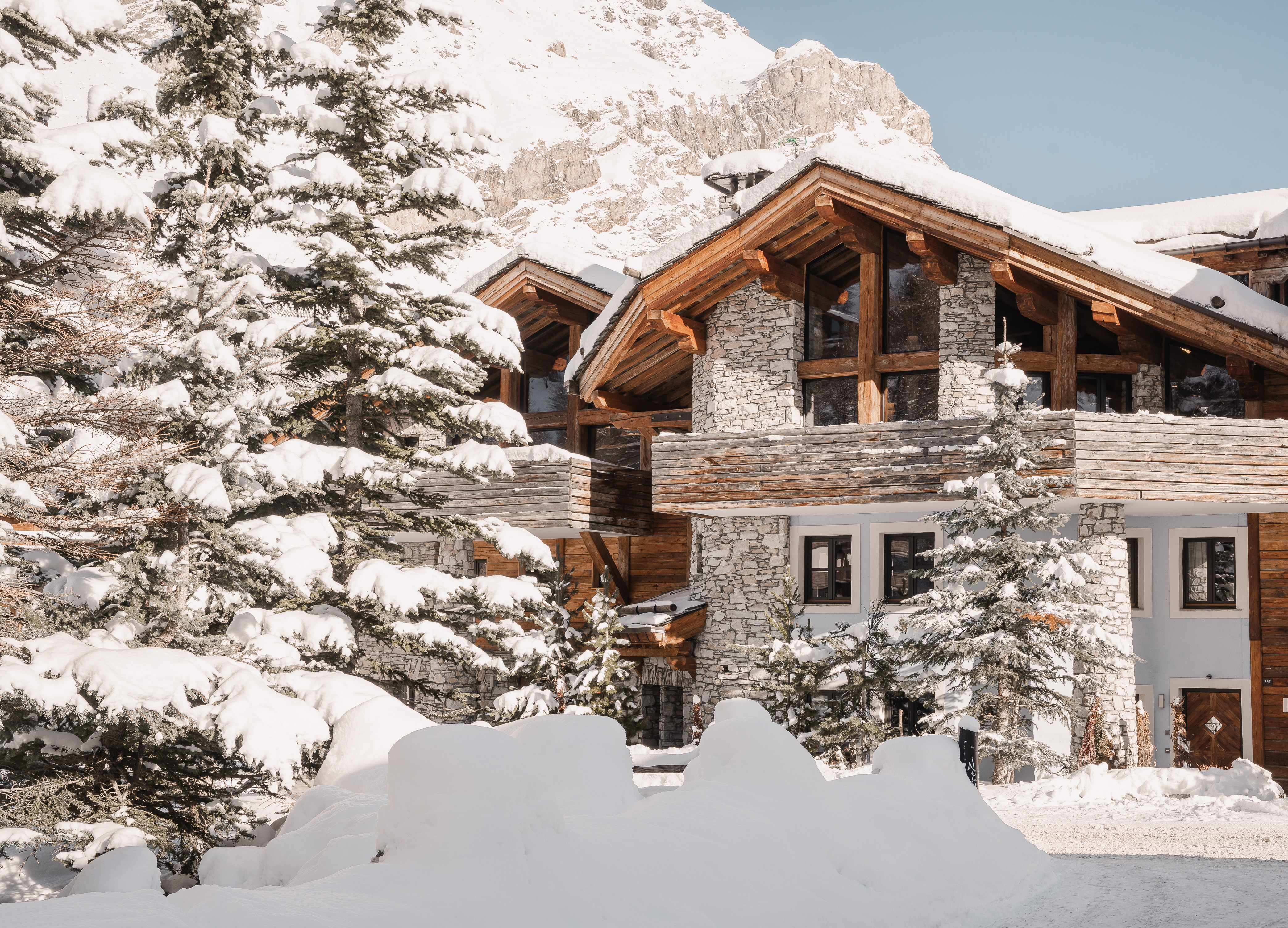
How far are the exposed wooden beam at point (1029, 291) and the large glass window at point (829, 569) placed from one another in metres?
4.49

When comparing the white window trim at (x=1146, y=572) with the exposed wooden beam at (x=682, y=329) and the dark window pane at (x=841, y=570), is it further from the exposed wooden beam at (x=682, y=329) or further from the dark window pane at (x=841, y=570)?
the exposed wooden beam at (x=682, y=329)

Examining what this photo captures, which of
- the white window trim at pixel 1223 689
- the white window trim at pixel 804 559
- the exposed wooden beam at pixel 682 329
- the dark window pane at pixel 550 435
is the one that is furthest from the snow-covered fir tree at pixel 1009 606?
the dark window pane at pixel 550 435

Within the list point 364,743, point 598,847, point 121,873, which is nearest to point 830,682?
point 364,743

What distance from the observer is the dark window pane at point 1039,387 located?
16844 millimetres

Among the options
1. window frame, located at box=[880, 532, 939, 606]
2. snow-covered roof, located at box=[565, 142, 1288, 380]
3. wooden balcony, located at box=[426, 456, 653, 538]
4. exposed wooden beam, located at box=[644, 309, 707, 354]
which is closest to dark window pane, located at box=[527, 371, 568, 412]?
wooden balcony, located at box=[426, 456, 653, 538]

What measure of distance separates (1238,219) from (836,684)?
9.87 m

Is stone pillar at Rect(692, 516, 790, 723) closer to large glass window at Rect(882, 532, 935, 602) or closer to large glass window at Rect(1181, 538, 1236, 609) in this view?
large glass window at Rect(882, 532, 935, 602)

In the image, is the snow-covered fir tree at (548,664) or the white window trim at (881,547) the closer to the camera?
the snow-covered fir tree at (548,664)

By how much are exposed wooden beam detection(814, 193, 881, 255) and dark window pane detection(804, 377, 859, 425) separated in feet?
6.85

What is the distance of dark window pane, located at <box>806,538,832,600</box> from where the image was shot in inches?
722

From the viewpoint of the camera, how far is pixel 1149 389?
16.8m

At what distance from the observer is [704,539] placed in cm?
1895

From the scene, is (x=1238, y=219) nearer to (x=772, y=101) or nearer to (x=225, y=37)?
(x=225, y=37)

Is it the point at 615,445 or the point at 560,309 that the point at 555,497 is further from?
the point at 560,309
